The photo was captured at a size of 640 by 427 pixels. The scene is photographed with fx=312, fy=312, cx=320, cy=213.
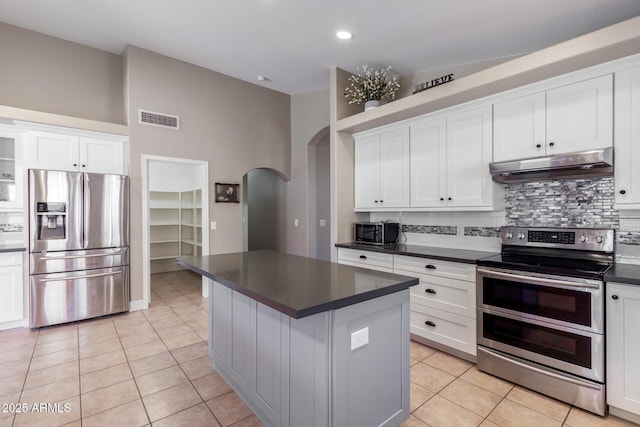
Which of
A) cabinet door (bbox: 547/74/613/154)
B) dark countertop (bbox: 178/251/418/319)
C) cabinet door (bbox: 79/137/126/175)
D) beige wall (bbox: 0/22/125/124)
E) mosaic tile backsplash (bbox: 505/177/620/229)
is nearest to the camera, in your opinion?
dark countertop (bbox: 178/251/418/319)

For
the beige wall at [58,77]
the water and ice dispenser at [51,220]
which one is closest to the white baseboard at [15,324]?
the water and ice dispenser at [51,220]

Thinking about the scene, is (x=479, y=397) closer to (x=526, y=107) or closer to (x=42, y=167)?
(x=526, y=107)

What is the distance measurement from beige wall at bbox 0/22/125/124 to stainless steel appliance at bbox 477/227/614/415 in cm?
496

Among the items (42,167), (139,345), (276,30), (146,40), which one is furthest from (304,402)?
(146,40)

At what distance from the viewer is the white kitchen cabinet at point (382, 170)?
3617 mm

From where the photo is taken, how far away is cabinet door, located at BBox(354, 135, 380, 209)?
12.9 feet

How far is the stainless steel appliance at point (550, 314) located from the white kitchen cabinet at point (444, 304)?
0.34ft

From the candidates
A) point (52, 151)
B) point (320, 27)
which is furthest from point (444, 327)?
point (52, 151)

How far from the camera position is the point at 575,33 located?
8.76ft

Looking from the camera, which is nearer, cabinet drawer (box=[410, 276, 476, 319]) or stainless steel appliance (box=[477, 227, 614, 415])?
stainless steel appliance (box=[477, 227, 614, 415])

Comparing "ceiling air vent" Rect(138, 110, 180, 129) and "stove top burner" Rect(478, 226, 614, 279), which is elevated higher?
"ceiling air vent" Rect(138, 110, 180, 129)

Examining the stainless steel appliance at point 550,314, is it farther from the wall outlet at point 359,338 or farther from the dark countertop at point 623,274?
the wall outlet at point 359,338

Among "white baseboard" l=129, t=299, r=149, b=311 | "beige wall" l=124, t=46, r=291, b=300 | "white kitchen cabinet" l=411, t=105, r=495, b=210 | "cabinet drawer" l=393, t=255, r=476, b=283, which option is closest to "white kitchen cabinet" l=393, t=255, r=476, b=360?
"cabinet drawer" l=393, t=255, r=476, b=283

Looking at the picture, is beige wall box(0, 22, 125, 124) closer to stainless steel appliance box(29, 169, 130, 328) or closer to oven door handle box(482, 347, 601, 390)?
stainless steel appliance box(29, 169, 130, 328)
